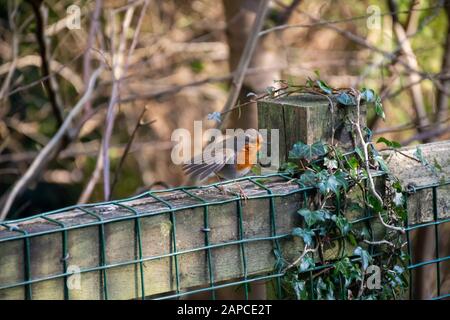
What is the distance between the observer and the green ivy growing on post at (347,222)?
71.7 inches

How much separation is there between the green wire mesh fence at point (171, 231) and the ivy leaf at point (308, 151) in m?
0.08

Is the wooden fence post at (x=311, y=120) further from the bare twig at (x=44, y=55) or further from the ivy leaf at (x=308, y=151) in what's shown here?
the bare twig at (x=44, y=55)

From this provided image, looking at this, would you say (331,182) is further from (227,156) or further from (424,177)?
(227,156)

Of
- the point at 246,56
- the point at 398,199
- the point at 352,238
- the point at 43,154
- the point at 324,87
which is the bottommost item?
the point at 352,238

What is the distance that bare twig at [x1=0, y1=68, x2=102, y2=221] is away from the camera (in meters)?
3.29

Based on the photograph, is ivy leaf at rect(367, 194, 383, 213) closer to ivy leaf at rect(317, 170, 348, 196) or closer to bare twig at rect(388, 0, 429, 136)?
ivy leaf at rect(317, 170, 348, 196)

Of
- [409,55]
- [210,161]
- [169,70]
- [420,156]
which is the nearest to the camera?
[420,156]

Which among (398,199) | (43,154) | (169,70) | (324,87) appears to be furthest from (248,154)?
(169,70)

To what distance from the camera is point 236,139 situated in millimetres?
2523

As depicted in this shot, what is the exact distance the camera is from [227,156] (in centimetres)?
249

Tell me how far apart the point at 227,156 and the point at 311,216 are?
738 millimetres

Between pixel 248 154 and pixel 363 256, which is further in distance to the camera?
pixel 248 154

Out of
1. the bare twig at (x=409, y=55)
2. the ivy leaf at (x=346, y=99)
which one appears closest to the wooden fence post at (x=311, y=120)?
the ivy leaf at (x=346, y=99)
